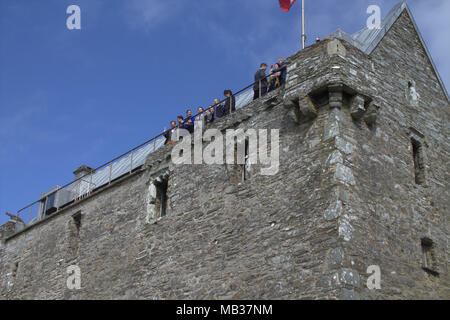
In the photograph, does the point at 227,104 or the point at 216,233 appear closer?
the point at 216,233

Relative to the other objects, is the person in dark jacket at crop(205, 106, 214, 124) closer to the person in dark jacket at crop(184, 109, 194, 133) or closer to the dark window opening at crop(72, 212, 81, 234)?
the person in dark jacket at crop(184, 109, 194, 133)

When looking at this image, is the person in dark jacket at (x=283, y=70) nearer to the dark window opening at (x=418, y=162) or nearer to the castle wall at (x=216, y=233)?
the castle wall at (x=216, y=233)

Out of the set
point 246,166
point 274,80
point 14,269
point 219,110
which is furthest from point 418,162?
point 14,269

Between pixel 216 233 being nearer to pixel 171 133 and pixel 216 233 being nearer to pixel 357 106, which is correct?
pixel 357 106

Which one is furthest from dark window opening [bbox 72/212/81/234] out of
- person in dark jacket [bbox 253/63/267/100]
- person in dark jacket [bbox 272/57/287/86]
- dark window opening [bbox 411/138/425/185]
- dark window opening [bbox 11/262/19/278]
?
dark window opening [bbox 411/138/425/185]

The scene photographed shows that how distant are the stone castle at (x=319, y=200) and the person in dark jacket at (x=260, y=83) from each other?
55 centimetres

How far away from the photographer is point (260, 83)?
16.3 metres

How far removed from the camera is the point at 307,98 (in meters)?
14.0

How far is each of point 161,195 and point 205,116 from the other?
2.66 metres

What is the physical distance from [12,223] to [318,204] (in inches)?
625

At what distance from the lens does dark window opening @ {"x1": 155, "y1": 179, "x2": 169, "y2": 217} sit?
18016 mm

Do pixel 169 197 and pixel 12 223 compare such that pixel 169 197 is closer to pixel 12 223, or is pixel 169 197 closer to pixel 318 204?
pixel 318 204

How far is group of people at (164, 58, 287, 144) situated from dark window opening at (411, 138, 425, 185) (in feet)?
12.3
